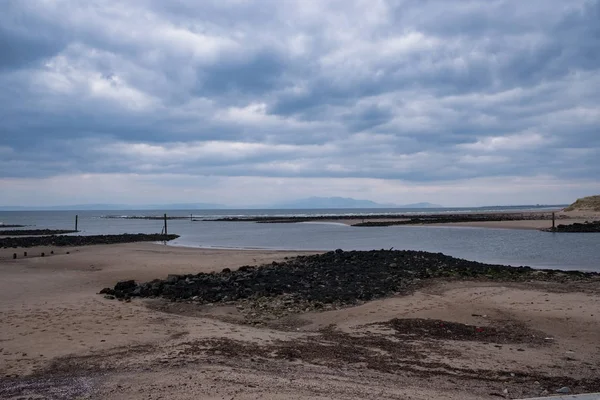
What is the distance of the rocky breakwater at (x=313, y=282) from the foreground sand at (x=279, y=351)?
27.7 inches

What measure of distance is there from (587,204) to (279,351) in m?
92.5

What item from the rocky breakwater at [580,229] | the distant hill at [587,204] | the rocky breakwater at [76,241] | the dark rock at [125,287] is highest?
the distant hill at [587,204]

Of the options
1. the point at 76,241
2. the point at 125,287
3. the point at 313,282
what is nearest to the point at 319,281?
the point at 313,282

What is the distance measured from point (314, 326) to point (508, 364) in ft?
13.9

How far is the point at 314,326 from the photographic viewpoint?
1034 cm

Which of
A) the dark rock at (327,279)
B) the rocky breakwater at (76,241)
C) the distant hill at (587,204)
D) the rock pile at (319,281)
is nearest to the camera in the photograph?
the rock pile at (319,281)

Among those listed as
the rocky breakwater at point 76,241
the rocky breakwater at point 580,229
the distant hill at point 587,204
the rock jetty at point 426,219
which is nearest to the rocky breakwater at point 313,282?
the rocky breakwater at point 76,241

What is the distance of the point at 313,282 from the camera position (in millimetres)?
14992

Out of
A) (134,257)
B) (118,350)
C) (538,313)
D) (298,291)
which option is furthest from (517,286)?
(134,257)

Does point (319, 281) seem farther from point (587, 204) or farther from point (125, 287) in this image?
Answer: point (587, 204)

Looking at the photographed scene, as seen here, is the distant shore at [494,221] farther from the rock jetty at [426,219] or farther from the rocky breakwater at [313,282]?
the rocky breakwater at [313,282]

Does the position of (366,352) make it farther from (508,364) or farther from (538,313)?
(538,313)

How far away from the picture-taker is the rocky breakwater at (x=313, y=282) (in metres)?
12.6

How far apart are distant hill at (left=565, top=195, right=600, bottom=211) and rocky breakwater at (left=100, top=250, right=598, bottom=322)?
74.7 metres
